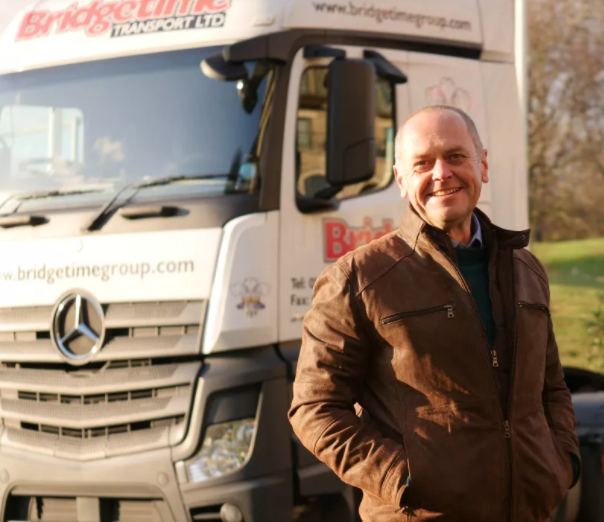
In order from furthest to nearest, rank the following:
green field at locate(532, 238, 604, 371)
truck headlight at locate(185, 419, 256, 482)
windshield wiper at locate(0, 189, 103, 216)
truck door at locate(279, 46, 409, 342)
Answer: green field at locate(532, 238, 604, 371) < windshield wiper at locate(0, 189, 103, 216) < truck door at locate(279, 46, 409, 342) < truck headlight at locate(185, 419, 256, 482)

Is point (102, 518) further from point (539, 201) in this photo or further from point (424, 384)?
point (539, 201)

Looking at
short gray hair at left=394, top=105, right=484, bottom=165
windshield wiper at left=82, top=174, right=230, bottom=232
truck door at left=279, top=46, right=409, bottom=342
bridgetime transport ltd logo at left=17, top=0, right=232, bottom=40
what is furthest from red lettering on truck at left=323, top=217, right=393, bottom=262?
short gray hair at left=394, top=105, right=484, bottom=165

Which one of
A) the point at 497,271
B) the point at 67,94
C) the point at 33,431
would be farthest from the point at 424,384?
the point at 67,94

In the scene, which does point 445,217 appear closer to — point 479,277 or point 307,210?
point 479,277

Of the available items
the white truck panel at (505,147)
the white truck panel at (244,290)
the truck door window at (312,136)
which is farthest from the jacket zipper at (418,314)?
the white truck panel at (505,147)

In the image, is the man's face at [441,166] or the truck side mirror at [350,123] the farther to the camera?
the truck side mirror at [350,123]

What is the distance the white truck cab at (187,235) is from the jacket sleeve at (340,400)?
2.08 meters

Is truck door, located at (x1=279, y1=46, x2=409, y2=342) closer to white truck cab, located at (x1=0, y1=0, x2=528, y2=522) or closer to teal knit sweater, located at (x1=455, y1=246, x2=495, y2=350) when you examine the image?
white truck cab, located at (x1=0, y1=0, x2=528, y2=522)

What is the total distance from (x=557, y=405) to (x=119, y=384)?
8.00 ft

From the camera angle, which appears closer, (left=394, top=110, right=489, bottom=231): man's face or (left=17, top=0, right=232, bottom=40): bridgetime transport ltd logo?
(left=394, top=110, right=489, bottom=231): man's face

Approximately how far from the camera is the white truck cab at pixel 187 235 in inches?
181

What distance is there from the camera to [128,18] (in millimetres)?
5266

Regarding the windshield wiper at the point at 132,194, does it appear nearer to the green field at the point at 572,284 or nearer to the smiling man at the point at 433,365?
the smiling man at the point at 433,365

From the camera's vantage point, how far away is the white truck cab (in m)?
4.60
